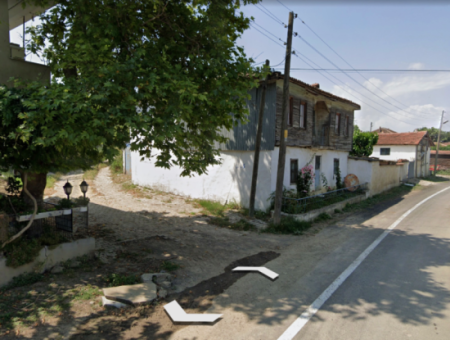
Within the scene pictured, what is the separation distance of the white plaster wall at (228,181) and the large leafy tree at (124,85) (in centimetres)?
529

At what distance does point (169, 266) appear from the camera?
6.90 meters

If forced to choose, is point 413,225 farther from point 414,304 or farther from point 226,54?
point 226,54

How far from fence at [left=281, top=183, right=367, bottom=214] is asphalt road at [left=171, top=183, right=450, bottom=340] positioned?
267cm

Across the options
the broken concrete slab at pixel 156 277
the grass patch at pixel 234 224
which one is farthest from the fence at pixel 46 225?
the grass patch at pixel 234 224

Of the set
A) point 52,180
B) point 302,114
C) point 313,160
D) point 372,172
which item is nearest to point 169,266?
point 302,114

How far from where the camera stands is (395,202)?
17.5 m

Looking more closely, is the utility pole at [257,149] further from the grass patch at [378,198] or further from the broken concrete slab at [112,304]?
the broken concrete slab at [112,304]

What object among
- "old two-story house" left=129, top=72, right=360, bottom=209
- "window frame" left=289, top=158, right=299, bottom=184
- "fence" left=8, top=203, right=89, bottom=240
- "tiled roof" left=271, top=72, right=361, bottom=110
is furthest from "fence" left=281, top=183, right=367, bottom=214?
"fence" left=8, top=203, right=89, bottom=240

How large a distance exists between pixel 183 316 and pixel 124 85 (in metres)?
4.37

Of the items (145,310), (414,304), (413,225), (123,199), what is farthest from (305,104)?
(145,310)

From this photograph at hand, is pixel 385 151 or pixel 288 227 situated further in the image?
pixel 385 151

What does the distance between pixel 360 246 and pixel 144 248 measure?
20.9ft

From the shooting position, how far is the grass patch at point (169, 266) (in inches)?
268

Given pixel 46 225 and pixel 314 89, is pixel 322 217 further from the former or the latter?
pixel 46 225
